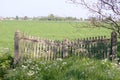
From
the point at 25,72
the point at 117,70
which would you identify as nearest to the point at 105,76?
the point at 117,70

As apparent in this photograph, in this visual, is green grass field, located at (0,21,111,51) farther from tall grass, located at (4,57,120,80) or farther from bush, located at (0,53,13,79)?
tall grass, located at (4,57,120,80)

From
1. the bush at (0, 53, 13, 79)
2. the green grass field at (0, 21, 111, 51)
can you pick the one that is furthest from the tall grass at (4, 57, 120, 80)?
the green grass field at (0, 21, 111, 51)

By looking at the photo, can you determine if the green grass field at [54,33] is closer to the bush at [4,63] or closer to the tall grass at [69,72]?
the bush at [4,63]

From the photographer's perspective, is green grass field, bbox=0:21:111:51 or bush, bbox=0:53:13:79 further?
green grass field, bbox=0:21:111:51

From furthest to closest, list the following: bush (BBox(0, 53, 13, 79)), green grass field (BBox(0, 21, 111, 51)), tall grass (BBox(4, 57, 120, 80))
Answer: green grass field (BBox(0, 21, 111, 51))
bush (BBox(0, 53, 13, 79))
tall grass (BBox(4, 57, 120, 80))

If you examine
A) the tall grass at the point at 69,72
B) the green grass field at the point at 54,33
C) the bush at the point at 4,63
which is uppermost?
the tall grass at the point at 69,72

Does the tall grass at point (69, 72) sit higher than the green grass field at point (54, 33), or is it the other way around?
the tall grass at point (69, 72)

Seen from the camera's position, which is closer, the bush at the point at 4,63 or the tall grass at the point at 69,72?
the tall grass at the point at 69,72

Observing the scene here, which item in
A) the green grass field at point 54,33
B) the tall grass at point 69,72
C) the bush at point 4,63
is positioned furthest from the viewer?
the green grass field at point 54,33

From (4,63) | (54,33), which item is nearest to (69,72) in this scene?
(4,63)

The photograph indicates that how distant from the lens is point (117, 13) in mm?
10938

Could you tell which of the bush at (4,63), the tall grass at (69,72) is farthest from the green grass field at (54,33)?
the tall grass at (69,72)

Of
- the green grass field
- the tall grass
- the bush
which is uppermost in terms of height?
the tall grass

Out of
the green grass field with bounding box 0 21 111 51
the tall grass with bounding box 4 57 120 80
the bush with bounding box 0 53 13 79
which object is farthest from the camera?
the green grass field with bounding box 0 21 111 51
